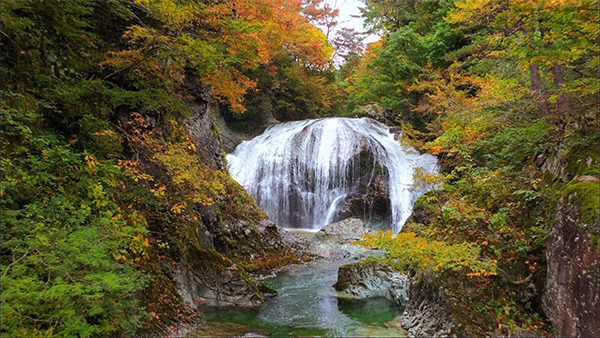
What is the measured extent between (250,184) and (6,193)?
1301cm

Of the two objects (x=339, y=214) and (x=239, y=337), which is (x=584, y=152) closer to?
(x=239, y=337)

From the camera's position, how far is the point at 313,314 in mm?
6207

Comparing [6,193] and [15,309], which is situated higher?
[6,193]

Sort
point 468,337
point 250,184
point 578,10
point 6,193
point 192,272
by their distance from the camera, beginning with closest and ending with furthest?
1. point 6,193
2. point 578,10
3. point 468,337
4. point 192,272
5. point 250,184

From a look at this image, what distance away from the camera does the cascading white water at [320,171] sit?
50.7 feet

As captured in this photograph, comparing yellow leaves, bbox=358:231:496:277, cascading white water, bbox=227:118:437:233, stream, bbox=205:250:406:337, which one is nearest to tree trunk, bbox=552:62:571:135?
yellow leaves, bbox=358:231:496:277

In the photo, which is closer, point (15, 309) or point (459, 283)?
point (15, 309)

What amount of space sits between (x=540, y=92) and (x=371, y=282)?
5427 mm

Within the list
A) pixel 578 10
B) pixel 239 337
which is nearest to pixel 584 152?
pixel 578 10

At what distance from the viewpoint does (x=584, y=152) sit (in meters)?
4.83

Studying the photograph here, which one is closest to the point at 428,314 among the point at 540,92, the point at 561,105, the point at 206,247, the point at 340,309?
the point at 340,309

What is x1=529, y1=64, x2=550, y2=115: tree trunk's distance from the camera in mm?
6938

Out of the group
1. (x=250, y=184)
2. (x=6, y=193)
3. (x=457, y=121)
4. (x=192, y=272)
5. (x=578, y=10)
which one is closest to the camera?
(x=6, y=193)

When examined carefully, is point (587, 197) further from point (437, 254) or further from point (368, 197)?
point (368, 197)
